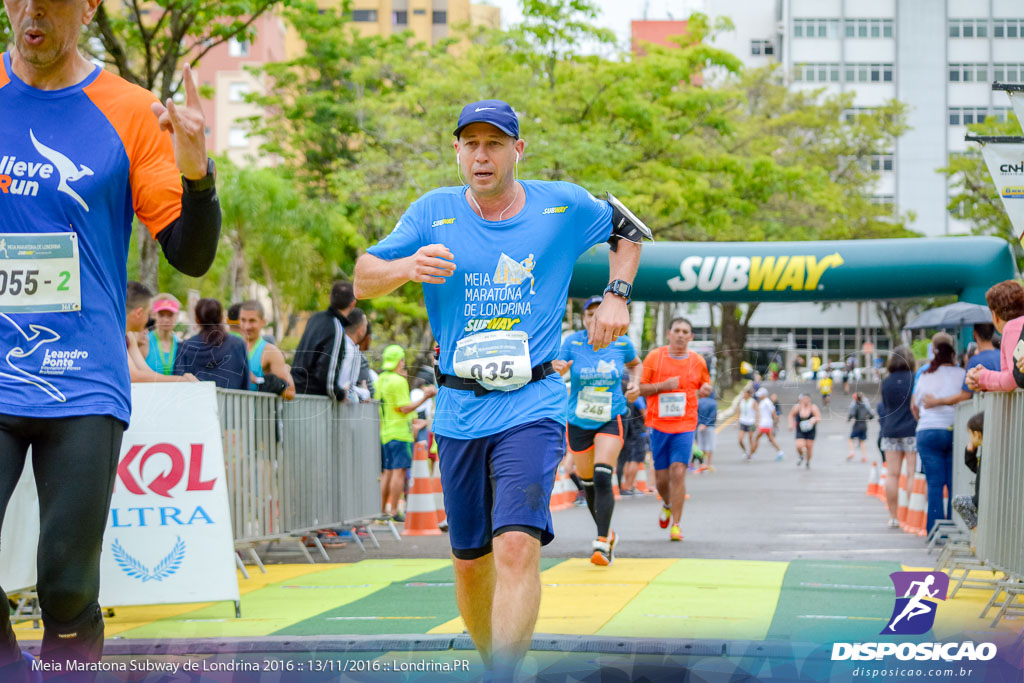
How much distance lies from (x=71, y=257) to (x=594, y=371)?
23.1ft

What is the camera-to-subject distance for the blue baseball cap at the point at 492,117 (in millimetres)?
4406

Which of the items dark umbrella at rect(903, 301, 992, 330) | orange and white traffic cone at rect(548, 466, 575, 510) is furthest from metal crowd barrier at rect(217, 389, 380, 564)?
dark umbrella at rect(903, 301, 992, 330)

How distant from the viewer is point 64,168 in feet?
11.3

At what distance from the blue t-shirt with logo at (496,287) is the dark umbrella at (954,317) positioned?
6916 millimetres

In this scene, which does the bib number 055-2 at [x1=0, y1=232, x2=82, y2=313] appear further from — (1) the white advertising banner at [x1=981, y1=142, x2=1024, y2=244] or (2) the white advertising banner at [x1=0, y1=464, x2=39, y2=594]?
(1) the white advertising banner at [x1=981, y1=142, x2=1024, y2=244]

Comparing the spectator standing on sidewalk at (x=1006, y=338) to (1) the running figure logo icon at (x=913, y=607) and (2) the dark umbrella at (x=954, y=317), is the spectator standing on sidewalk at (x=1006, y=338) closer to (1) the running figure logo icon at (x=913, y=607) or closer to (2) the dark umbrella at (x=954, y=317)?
(1) the running figure logo icon at (x=913, y=607)

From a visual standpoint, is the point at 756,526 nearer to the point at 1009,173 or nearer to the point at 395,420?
the point at 395,420

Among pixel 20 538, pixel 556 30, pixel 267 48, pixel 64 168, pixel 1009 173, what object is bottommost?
pixel 20 538

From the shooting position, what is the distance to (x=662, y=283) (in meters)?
12.4

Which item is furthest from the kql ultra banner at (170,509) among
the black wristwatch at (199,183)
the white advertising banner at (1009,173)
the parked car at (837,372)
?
the parked car at (837,372)

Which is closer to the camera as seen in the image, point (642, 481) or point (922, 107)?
point (642, 481)

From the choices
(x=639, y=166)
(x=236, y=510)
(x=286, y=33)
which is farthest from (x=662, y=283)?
(x=286, y=33)

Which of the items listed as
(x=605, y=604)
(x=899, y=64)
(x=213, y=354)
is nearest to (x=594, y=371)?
(x=605, y=604)

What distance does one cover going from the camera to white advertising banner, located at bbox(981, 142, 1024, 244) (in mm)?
7535
